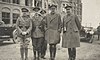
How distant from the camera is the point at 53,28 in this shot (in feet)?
21.9

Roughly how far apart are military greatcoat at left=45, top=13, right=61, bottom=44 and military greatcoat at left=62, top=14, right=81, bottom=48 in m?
0.26

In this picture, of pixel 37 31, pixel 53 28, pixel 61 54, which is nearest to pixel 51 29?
pixel 53 28

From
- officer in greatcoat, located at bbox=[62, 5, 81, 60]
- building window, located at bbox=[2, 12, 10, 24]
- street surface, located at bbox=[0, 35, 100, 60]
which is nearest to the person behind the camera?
officer in greatcoat, located at bbox=[62, 5, 81, 60]

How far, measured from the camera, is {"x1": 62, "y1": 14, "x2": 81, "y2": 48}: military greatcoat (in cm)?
655

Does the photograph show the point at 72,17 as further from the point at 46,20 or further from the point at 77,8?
the point at 77,8

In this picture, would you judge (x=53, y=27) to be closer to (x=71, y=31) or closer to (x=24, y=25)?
(x=71, y=31)

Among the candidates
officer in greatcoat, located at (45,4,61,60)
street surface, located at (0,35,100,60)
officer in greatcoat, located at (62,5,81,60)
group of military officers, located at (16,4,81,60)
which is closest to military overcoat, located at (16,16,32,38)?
group of military officers, located at (16,4,81,60)

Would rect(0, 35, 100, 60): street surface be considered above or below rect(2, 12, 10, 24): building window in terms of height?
below

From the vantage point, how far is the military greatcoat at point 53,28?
21.8ft

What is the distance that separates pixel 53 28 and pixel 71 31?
669mm

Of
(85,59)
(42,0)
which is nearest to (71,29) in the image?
(85,59)

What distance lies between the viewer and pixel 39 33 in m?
6.77

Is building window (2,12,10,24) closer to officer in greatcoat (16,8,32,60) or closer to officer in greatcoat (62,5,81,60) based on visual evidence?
officer in greatcoat (16,8,32,60)

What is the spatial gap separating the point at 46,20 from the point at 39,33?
0.55 meters
